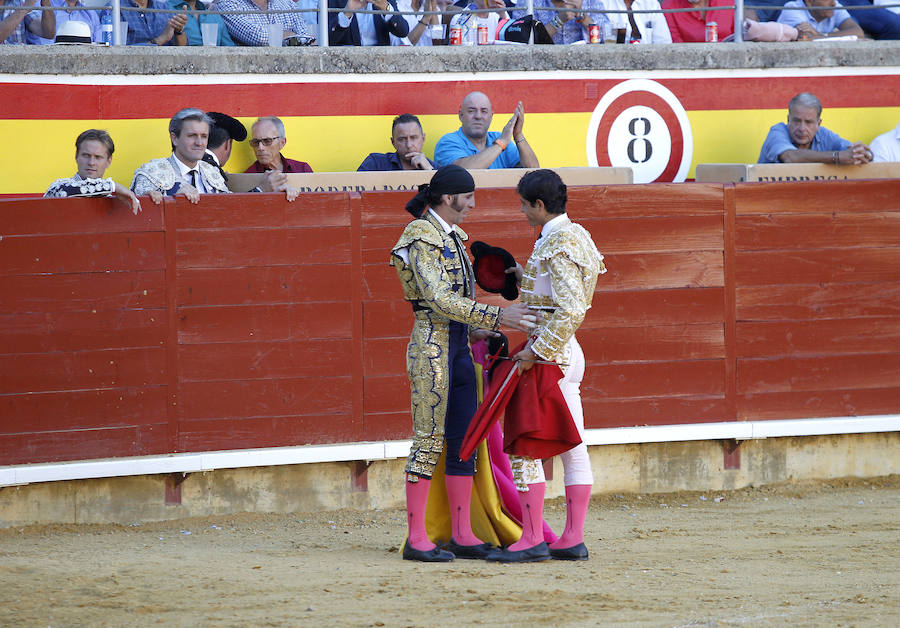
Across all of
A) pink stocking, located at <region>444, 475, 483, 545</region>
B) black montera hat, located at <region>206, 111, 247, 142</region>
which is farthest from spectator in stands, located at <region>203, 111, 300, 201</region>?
pink stocking, located at <region>444, 475, 483, 545</region>

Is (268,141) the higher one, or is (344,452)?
(268,141)

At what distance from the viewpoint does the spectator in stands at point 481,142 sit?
7.01 m

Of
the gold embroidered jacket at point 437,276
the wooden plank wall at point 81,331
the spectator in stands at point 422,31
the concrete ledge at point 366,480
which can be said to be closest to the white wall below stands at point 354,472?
the concrete ledge at point 366,480

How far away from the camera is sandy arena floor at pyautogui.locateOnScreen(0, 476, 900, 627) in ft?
14.3

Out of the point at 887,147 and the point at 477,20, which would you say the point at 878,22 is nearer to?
the point at 887,147

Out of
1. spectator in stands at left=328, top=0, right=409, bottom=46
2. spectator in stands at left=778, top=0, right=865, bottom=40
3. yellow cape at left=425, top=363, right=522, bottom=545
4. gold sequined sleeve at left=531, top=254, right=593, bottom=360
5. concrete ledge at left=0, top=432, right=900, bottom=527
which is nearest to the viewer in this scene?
gold sequined sleeve at left=531, top=254, right=593, bottom=360

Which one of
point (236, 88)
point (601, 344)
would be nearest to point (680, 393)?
point (601, 344)

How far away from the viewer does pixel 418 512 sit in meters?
5.16

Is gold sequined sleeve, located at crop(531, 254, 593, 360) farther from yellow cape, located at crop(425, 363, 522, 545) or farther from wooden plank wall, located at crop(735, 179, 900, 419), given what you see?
wooden plank wall, located at crop(735, 179, 900, 419)

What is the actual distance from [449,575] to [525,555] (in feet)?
1.20

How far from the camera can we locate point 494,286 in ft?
17.1

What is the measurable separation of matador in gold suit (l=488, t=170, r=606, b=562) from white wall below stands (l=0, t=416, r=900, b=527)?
5.07 ft

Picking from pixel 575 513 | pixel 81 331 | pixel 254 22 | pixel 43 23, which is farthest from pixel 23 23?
pixel 575 513

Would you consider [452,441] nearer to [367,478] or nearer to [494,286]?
[494,286]
